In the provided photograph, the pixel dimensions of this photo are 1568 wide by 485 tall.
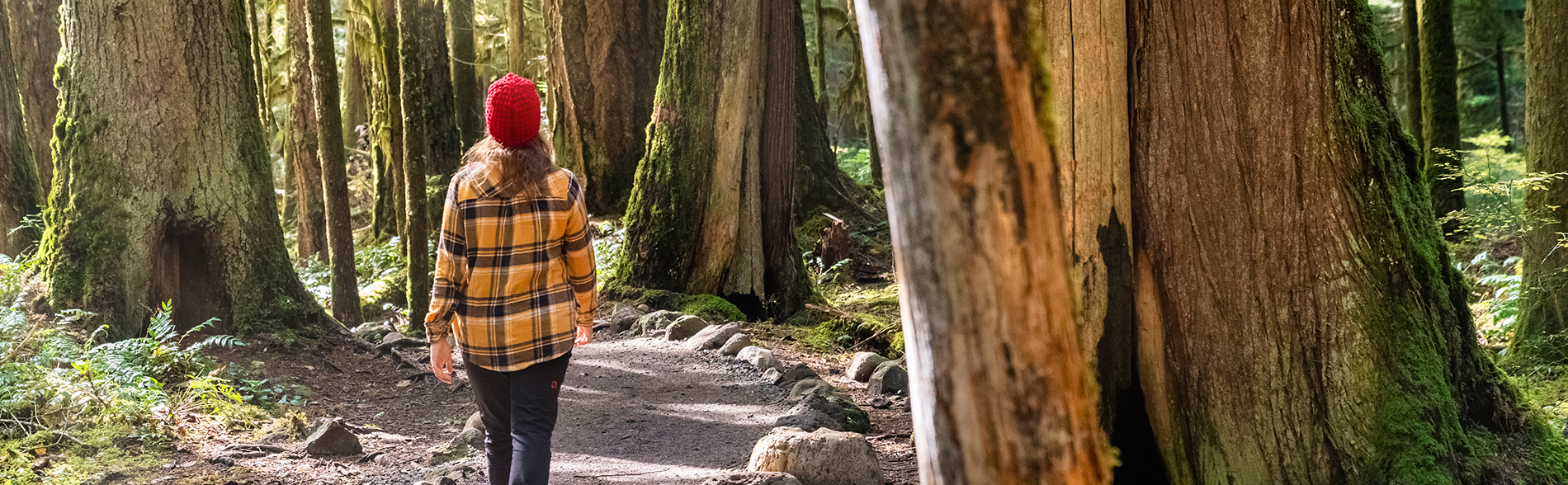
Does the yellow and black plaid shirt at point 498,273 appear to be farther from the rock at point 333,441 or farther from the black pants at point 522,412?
the rock at point 333,441

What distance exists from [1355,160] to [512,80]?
291 centimetres

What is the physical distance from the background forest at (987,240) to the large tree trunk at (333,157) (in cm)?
3

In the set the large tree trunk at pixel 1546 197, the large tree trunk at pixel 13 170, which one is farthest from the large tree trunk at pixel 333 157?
the large tree trunk at pixel 1546 197

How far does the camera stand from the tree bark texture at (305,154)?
1466 cm

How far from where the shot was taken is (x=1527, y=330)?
6051mm

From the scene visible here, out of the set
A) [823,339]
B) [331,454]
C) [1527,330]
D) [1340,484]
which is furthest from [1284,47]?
[823,339]

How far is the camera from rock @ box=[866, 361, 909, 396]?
6.47 meters

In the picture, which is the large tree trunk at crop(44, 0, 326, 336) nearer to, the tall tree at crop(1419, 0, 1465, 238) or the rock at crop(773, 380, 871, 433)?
the rock at crop(773, 380, 871, 433)

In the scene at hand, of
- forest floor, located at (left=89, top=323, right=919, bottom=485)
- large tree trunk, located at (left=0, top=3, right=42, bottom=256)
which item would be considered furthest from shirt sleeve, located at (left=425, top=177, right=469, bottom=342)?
large tree trunk, located at (left=0, top=3, right=42, bottom=256)

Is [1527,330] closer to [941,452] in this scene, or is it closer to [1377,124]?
[1377,124]

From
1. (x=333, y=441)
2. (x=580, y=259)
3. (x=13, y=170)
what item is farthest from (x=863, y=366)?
(x=13, y=170)

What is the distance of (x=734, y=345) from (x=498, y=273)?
4.00 meters

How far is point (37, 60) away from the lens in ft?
33.8

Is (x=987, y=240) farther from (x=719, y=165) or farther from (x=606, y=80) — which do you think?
(x=606, y=80)
